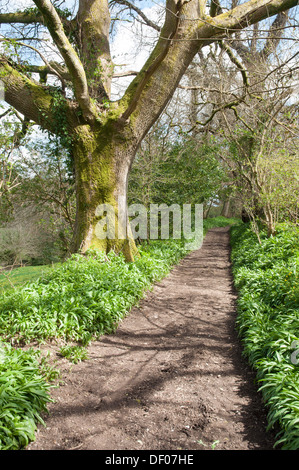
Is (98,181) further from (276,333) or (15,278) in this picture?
(276,333)

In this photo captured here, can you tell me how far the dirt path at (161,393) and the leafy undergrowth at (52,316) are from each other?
196 millimetres

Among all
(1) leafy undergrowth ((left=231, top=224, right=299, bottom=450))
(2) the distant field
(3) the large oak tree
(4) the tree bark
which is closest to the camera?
(1) leafy undergrowth ((left=231, top=224, right=299, bottom=450))

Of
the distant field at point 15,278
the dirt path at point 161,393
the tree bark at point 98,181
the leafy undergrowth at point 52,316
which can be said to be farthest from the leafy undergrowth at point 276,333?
the distant field at point 15,278

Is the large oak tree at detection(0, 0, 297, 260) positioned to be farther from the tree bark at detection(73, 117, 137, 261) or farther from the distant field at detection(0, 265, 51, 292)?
the distant field at detection(0, 265, 51, 292)

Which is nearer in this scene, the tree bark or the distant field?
the distant field

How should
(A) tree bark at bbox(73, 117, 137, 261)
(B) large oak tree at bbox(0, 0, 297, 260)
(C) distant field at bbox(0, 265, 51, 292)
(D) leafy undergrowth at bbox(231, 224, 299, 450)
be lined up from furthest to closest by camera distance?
(A) tree bark at bbox(73, 117, 137, 261) → (B) large oak tree at bbox(0, 0, 297, 260) → (C) distant field at bbox(0, 265, 51, 292) → (D) leafy undergrowth at bbox(231, 224, 299, 450)

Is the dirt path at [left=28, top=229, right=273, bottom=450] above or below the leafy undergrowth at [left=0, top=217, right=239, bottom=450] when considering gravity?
below

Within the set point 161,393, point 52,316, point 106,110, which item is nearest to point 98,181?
point 106,110

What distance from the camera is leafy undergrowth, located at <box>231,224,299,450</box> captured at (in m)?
2.54

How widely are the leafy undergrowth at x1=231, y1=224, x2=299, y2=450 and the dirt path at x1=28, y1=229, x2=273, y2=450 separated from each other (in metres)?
0.22

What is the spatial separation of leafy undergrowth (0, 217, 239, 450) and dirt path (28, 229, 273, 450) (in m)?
0.20

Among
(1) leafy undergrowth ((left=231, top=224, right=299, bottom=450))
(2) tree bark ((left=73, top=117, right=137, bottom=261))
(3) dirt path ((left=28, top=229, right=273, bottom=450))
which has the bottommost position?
(3) dirt path ((left=28, top=229, right=273, bottom=450))

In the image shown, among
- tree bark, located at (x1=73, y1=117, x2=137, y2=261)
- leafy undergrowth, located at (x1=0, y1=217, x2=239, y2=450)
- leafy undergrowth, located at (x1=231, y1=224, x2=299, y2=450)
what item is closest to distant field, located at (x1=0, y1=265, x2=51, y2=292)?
leafy undergrowth, located at (x1=0, y1=217, x2=239, y2=450)
